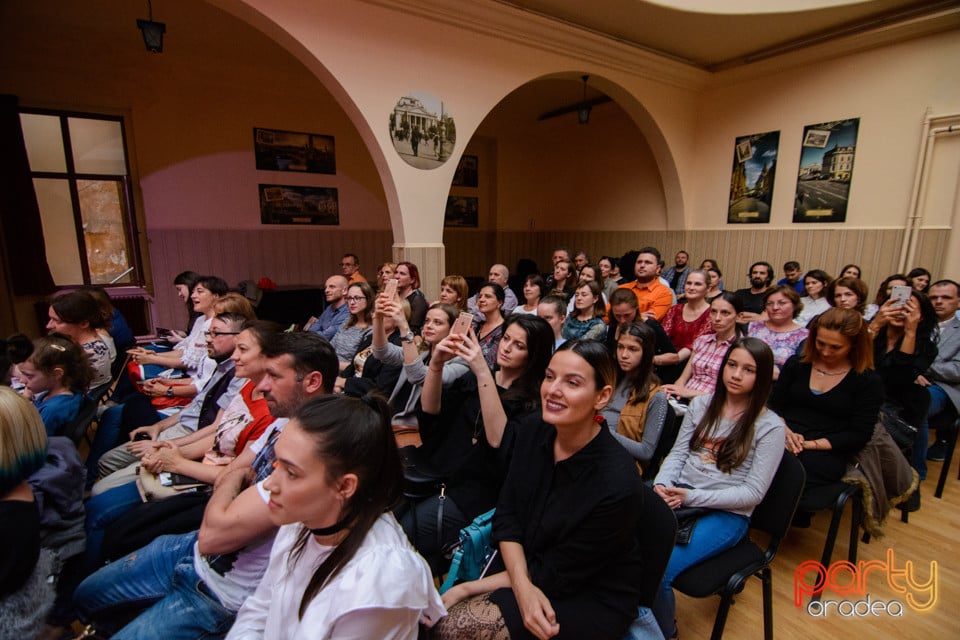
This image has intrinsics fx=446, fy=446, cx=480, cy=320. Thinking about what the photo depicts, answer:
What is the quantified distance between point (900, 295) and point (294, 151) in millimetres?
8195

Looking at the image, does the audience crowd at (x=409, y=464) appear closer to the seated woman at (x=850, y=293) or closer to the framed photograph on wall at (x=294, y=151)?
the seated woman at (x=850, y=293)

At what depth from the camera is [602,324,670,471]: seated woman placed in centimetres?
226

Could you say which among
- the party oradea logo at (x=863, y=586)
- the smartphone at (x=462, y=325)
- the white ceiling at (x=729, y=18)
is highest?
the white ceiling at (x=729, y=18)

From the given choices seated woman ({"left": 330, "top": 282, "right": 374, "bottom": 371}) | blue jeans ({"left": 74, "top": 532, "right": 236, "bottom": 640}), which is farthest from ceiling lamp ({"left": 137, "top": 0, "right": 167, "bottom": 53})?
blue jeans ({"left": 74, "top": 532, "right": 236, "bottom": 640})

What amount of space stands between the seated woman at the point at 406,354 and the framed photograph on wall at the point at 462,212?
304 inches

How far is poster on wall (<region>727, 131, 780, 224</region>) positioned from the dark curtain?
980 cm

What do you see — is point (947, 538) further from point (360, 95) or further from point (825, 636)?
point (360, 95)

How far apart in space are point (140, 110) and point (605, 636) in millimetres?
8478

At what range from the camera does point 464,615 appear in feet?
4.44

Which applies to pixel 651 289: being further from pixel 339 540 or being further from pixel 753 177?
pixel 339 540

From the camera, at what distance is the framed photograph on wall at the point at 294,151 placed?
749cm

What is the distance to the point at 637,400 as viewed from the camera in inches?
93.1

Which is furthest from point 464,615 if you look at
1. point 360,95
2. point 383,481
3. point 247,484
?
point 360,95

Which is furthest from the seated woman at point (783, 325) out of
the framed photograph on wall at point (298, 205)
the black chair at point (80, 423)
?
the framed photograph on wall at point (298, 205)
